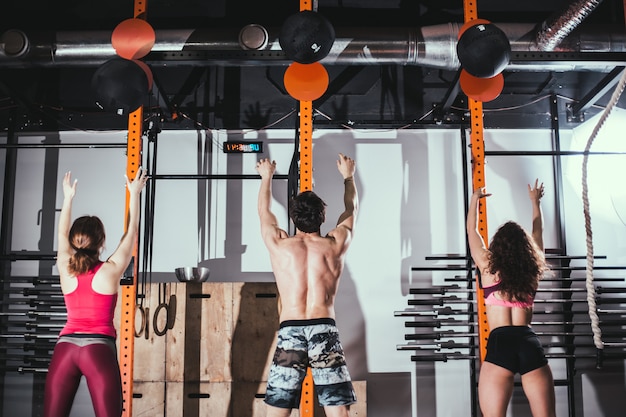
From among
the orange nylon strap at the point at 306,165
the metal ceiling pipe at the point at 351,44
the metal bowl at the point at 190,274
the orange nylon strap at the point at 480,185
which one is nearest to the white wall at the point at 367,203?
the metal bowl at the point at 190,274

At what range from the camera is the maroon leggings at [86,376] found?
9.73 feet

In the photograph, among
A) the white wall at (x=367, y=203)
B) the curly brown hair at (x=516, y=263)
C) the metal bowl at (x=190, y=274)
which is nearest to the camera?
the curly brown hair at (x=516, y=263)

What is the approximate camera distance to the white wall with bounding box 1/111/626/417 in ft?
19.0

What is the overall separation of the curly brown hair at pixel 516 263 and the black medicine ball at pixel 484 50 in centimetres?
99

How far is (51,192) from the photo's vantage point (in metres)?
6.03

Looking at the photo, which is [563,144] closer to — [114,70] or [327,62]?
[327,62]

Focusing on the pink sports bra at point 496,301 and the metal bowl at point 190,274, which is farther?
the metal bowl at point 190,274

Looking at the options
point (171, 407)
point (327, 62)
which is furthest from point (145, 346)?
point (327, 62)

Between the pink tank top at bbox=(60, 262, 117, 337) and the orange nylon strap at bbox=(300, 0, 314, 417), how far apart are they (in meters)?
1.24

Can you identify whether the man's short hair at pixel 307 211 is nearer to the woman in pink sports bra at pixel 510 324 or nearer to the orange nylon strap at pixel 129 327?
the woman in pink sports bra at pixel 510 324

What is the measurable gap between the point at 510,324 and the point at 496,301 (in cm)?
15

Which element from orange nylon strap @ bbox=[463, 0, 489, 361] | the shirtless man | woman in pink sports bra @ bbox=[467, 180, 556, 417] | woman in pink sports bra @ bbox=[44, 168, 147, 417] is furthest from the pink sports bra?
woman in pink sports bra @ bbox=[44, 168, 147, 417]

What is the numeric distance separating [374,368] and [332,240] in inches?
108

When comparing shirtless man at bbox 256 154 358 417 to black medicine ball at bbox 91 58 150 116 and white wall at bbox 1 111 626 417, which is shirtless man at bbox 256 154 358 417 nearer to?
black medicine ball at bbox 91 58 150 116
